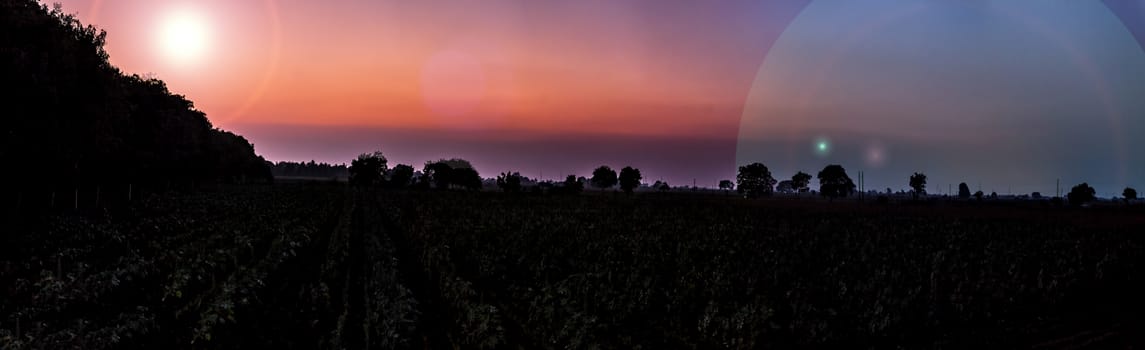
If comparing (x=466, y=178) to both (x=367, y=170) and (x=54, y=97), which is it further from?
(x=54, y=97)

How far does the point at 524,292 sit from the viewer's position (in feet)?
64.1

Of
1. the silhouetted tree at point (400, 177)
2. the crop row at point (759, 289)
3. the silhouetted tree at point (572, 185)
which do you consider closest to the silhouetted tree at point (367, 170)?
the silhouetted tree at point (400, 177)

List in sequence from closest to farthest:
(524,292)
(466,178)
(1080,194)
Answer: (524,292) < (1080,194) < (466,178)

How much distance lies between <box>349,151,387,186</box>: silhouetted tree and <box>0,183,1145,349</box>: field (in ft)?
493

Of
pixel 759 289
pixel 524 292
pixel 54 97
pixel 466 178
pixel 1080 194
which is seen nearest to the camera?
pixel 524 292

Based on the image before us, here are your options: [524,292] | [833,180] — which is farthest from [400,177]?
[524,292]

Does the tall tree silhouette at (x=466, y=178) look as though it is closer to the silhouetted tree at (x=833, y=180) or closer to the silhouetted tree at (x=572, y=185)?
the silhouetted tree at (x=572, y=185)

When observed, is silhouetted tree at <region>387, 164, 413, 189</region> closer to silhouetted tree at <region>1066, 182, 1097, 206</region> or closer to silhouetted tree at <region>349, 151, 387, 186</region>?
silhouetted tree at <region>349, 151, 387, 186</region>

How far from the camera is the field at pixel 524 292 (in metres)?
14.6

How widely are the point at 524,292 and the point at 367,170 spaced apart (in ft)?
579

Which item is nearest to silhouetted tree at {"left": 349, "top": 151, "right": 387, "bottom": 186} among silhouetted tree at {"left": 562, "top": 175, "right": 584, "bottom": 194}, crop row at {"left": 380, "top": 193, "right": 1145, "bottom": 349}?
silhouetted tree at {"left": 562, "top": 175, "right": 584, "bottom": 194}

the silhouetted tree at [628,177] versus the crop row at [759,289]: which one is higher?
the silhouetted tree at [628,177]

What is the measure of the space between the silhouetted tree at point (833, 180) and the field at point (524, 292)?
462 feet

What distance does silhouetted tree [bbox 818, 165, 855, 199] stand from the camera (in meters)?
172
